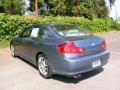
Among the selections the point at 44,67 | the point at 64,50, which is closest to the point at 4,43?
the point at 44,67

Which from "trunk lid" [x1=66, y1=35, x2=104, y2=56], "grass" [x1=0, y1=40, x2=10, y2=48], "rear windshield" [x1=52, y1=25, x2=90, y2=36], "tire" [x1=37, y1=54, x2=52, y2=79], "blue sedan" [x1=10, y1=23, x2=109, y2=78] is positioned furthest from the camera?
"grass" [x1=0, y1=40, x2=10, y2=48]

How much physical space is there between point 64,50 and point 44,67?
40.7 inches

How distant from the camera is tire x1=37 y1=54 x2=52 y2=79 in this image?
21.3 feet

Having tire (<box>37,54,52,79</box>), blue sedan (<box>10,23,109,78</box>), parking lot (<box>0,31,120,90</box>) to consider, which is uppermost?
blue sedan (<box>10,23,109,78</box>)

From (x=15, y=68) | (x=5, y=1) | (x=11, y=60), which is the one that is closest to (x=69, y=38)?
(x=15, y=68)

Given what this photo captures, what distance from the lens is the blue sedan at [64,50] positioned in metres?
5.94

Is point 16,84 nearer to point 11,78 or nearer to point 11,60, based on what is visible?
point 11,78

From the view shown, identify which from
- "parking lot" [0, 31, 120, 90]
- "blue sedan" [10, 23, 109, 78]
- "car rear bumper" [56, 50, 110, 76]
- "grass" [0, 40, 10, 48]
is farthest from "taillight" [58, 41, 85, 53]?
"grass" [0, 40, 10, 48]

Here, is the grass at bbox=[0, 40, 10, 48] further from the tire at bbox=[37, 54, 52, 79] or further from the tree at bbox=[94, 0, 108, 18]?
the tree at bbox=[94, 0, 108, 18]

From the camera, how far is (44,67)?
669 cm

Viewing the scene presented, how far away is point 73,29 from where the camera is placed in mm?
7148

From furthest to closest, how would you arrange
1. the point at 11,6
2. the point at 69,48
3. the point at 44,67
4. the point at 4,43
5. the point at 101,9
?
1. the point at 101,9
2. the point at 11,6
3. the point at 4,43
4. the point at 44,67
5. the point at 69,48

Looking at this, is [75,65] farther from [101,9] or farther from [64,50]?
[101,9]

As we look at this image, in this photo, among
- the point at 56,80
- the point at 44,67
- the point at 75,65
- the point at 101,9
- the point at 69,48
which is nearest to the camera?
the point at 75,65
